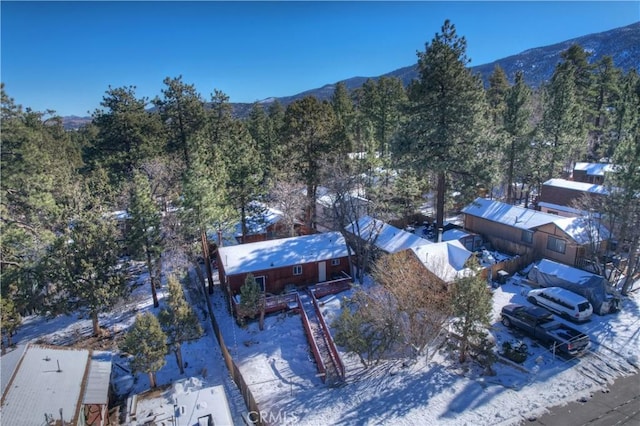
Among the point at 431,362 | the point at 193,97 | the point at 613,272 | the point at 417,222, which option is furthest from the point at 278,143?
the point at 613,272

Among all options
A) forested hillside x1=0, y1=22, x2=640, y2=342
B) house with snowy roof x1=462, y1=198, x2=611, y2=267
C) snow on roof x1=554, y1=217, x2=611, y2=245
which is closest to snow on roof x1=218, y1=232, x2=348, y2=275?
forested hillside x1=0, y1=22, x2=640, y2=342

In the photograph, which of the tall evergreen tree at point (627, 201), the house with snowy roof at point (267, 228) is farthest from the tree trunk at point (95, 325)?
the tall evergreen tree at point (627, 201)

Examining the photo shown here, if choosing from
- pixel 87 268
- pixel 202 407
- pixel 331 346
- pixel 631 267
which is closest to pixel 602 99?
pixel 631 267

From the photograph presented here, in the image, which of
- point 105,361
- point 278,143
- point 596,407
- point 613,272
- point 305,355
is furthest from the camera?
point 278,143

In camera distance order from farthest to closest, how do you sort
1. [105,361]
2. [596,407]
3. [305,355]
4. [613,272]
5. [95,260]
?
[613,272] → [95,260] → [305,355] → [105,361] → [596,407]

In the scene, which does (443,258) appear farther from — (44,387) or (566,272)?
(44,387)

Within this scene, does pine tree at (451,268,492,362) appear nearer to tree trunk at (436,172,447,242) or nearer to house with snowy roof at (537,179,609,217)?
tree trunk at (436,172,447,242)

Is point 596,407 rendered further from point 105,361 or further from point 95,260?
point 95,260

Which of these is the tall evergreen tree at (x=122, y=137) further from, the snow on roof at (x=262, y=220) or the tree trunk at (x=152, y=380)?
the tree trunk at (x=152, y=380)
